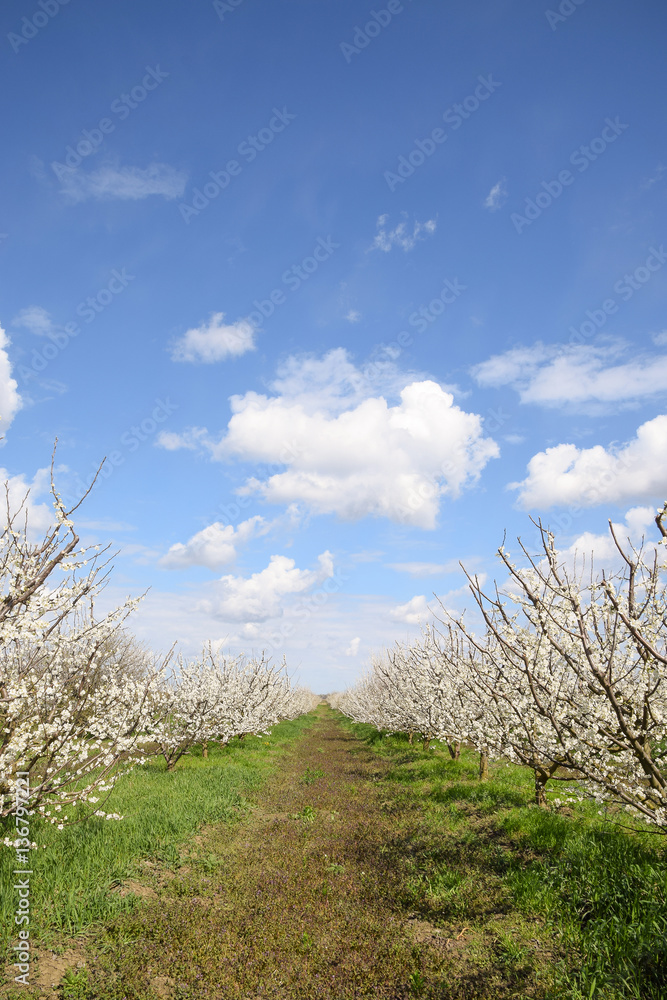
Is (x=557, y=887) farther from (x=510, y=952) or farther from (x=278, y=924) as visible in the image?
(x=278, y=924)

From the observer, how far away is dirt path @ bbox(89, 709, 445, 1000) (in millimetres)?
5656

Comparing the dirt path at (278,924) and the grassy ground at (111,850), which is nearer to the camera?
the dirt path at (278,924)

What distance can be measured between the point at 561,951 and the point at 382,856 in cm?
438

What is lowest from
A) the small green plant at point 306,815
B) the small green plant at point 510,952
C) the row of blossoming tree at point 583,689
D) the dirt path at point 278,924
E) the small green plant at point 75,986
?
the small green plant at point 306,815

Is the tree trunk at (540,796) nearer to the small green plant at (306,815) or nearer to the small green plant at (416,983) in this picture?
the small green plant at (416,983)

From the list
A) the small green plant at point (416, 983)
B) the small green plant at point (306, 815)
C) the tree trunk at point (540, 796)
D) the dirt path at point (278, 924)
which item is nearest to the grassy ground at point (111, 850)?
the dirt path at point (278, 924)

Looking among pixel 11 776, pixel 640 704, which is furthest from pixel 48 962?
pixel 640 704

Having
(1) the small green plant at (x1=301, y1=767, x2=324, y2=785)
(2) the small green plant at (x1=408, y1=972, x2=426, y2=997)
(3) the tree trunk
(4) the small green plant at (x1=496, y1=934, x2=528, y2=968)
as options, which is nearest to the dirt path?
(2) the small green plant at (x1=408, y1=972, x2=426, y2=997)

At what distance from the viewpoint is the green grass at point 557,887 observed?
17.0 feet

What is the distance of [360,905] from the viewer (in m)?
7.46

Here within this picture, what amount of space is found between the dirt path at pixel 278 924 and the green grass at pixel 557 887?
31.5 inches

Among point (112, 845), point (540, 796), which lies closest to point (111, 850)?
point (112, 845)

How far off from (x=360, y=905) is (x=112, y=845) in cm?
444

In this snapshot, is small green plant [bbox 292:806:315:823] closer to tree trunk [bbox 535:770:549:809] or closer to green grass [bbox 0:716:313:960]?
green grass [bbox 0:716:313:960]
